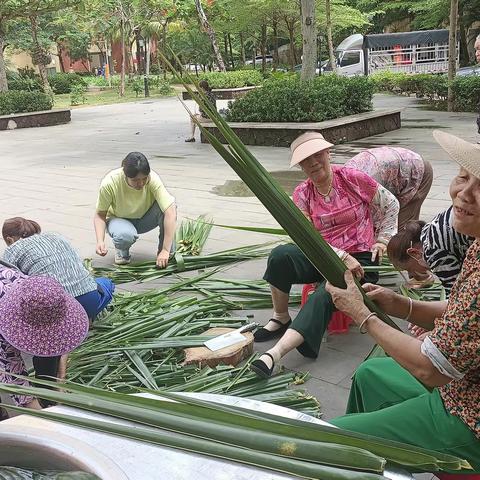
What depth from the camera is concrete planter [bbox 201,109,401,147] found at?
991 cm

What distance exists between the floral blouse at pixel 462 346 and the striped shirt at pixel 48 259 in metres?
1.93

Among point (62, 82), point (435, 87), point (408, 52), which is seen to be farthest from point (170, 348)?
point (62, 82)

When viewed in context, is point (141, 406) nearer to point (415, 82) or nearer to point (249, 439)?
point (249, 439)

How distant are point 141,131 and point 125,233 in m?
10.2

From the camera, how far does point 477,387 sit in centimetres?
151

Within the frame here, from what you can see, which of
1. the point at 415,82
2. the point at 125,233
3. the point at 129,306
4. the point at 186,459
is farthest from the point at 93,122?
the point at 186,459

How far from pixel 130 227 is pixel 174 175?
3.92 metres

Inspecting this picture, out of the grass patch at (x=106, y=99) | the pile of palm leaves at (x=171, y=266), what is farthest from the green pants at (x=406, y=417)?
the grass patch at (x=106, y=99)

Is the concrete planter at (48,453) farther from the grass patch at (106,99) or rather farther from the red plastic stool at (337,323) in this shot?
the grass patch at (106,99)

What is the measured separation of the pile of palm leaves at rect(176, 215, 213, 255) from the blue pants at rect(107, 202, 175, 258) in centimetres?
12

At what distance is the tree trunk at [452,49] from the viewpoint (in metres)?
12.5

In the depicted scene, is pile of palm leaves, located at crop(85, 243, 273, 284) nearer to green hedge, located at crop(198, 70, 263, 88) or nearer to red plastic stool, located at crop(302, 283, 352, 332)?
red plastic stool, located at crop(302, 283, 352, 332)

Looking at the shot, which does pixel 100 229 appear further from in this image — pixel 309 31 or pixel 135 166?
pixel 309 31

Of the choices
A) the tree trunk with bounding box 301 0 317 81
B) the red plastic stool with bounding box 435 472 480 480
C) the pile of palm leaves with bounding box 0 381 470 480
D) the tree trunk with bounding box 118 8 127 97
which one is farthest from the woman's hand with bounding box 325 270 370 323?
the tree trunk with bounding box 118 8 127 97
